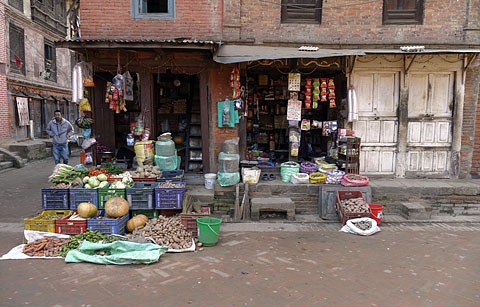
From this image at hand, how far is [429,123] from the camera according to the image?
9688mm

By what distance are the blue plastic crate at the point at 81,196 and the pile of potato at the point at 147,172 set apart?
1116mm

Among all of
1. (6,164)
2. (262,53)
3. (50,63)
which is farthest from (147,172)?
(50,63)

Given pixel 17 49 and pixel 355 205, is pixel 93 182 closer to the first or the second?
pixel 355 205

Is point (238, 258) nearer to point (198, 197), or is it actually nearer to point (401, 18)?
point (198, 197)

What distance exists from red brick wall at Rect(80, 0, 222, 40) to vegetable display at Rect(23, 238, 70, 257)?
567 centimetres

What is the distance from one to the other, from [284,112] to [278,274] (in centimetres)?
750

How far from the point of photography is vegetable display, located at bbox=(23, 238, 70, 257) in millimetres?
5746

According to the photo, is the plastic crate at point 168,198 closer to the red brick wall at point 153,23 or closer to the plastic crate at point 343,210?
the plastic crate at point 343,210

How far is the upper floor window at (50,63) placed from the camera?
2076 cm

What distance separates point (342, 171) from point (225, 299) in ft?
18.2

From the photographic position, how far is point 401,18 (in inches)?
377

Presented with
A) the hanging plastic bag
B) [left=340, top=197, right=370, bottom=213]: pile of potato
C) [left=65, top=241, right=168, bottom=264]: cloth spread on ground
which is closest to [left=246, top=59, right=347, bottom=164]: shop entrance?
[left=340, top=197, right=370, bottom=213]: pile of potato

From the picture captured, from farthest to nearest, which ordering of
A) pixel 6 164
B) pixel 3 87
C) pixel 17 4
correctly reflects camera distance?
pixel 17 4, pixel 3 87, pixel 6 164

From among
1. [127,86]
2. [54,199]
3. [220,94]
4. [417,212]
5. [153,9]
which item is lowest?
[417,212]
